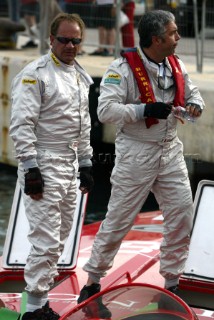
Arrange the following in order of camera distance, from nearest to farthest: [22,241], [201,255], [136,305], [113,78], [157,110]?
[136,305] < [157,110] < [113,78] < [201,255] < [22,241]

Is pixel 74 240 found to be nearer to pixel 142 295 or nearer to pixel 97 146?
pixel 142 295

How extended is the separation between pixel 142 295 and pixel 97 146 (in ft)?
21.9

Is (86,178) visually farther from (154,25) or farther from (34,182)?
(154,25)

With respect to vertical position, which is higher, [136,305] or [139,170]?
[139,170]

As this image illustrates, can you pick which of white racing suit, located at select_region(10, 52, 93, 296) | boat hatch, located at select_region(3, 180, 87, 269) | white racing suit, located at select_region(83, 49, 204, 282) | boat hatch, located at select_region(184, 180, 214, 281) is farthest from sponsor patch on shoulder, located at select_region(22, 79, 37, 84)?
boat hatch, located at select_region(184, 180, 214, 281)

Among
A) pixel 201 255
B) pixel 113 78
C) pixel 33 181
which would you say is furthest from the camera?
pixel 201 255

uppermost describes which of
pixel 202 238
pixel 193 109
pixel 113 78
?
pixel 113 78

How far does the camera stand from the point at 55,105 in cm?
666

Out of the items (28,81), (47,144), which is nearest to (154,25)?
(28,81)

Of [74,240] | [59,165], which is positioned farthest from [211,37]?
[59,165]

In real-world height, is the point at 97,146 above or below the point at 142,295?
below

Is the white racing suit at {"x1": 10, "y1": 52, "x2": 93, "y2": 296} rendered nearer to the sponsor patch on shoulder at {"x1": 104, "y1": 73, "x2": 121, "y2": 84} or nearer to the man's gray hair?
the sponsor patch on shoulder at {"x1": 104, "y1": 73, "x2": 121, "y2": 84}

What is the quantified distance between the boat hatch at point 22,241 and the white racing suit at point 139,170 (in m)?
A: 0.55

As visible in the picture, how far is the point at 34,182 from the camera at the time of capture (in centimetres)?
647
